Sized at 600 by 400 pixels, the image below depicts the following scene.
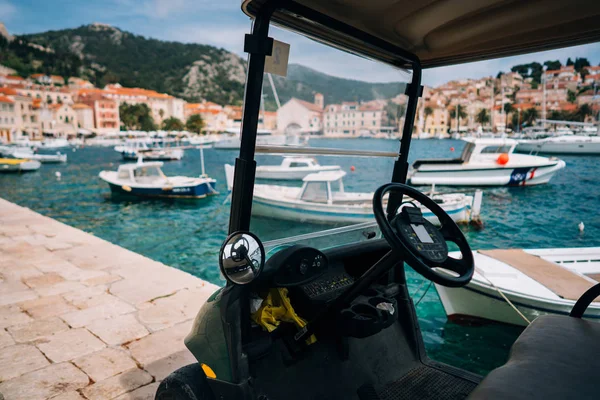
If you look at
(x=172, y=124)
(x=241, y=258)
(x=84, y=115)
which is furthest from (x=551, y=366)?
(x=172, y=124)

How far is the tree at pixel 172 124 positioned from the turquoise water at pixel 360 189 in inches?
3452

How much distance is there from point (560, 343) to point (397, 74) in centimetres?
Result: 173

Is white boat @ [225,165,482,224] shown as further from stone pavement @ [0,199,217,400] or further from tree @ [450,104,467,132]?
tree @ [450,104,467,132]

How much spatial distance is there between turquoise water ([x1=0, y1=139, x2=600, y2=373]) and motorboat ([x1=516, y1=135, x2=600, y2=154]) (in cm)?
1686

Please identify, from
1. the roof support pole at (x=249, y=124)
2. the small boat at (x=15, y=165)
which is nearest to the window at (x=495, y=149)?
the roof support pole at (x=249, y=124)

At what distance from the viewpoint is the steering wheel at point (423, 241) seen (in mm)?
1468

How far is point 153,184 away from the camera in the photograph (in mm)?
18719

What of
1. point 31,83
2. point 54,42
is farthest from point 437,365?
point 54,42

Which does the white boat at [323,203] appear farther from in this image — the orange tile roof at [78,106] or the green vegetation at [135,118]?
the green vegetation at [135,118]

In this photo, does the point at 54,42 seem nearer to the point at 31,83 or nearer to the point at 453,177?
the point at 31,83

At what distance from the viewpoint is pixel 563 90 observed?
71.9 m

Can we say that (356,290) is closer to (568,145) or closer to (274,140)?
(274,140)

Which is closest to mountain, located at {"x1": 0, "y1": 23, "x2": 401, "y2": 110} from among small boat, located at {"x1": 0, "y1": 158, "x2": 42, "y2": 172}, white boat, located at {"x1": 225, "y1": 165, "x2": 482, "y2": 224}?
small boat, located at {"x1": 0, "y1": 158, "x2": 42, "y2": 172}

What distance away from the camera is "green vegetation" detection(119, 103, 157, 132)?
111 m
